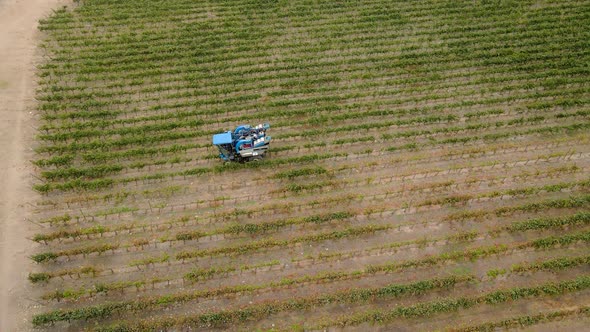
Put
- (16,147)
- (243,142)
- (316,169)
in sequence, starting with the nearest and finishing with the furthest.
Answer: (243,142) → (316,169) → (16,147)

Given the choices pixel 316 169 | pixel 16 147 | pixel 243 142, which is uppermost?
pixel 16 147

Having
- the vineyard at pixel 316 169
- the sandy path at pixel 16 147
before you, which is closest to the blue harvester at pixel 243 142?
the vineyard at pixel 316 169

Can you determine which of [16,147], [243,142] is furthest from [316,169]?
[16,147]

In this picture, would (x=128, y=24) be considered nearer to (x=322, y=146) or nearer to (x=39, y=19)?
(x=39, y=19)

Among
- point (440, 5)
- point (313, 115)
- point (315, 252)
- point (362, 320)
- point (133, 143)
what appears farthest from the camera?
point (440, 5)

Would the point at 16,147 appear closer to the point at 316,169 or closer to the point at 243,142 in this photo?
the point at 243,142

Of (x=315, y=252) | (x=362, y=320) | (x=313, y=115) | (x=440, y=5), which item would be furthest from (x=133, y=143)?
(x=440, y=5)
